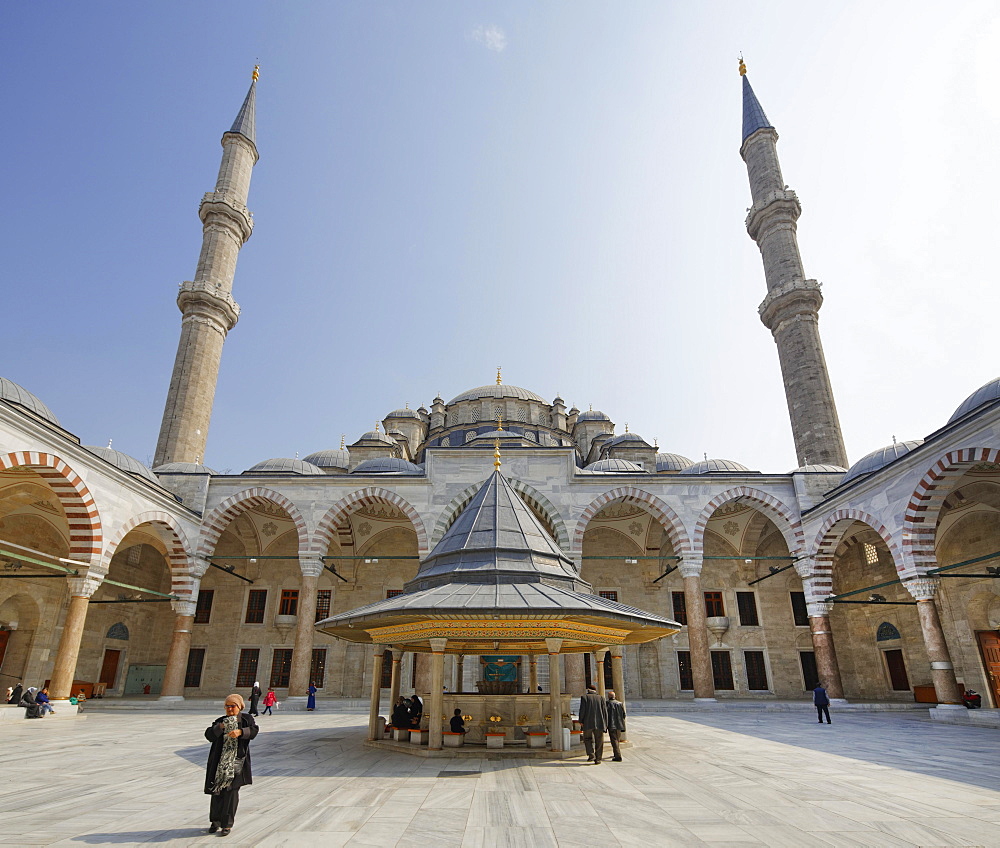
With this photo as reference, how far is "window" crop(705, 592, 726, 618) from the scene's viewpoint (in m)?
19.9

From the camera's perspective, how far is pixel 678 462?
25594 mm

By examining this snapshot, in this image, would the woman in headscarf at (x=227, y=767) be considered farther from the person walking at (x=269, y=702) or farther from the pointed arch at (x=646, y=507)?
the pointed arch at (x=646, y=507)

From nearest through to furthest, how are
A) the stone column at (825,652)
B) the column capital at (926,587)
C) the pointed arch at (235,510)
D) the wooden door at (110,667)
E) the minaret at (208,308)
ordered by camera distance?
1. the column capital at (926,587)
2. the stone column at (825,652)
3. the pointed arch at (235,510)
4. the wooden door at (110,667)
5. the minaret at (208,308)

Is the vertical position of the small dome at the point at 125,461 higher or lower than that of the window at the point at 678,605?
higher

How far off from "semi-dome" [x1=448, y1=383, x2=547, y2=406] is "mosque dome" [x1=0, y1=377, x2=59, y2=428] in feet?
54.3

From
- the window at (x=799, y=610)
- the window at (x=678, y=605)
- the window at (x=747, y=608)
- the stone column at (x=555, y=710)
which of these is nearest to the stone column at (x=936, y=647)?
the window at (x=799, y=610)

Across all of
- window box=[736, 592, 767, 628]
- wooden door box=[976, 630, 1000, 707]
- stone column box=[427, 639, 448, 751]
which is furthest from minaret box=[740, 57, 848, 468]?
stone column box=[427, 639, 448, 751]

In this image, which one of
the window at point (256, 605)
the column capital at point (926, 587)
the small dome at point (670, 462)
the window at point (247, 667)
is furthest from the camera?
the small dome at point (670, 462)

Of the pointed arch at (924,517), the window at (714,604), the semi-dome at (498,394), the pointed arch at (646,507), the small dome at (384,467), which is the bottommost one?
the window at (714,604)

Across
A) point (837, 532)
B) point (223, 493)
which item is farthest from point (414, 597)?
point (837, 532)

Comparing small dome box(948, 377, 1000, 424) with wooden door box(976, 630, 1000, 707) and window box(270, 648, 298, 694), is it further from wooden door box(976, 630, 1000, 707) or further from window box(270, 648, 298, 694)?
window box(270, 648, 298, 694)

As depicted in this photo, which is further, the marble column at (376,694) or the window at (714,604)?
the window at (714,604)

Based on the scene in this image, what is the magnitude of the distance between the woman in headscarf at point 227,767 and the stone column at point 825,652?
15.4 m

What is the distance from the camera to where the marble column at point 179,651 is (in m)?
15.7
